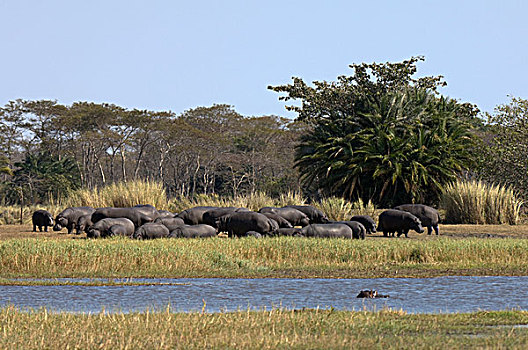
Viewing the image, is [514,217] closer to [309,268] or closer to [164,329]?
[309,268]

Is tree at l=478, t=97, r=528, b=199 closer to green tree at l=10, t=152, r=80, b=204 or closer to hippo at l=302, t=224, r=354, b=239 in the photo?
hippo at l=302, t=224, r=354, b=239

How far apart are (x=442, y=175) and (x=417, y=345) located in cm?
2915

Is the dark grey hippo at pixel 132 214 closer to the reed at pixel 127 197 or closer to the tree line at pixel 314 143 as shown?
the reed at pixel 127 197

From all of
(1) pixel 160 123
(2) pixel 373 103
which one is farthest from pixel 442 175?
(1) pixel 160 123

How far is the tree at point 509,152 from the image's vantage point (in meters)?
37.7

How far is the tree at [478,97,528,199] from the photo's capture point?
37719 mm

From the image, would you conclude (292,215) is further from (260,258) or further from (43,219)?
(43,219)

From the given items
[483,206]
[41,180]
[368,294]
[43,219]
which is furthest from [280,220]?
[41,180]

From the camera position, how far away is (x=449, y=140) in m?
36.8

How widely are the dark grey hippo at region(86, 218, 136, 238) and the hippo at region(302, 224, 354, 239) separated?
4.87m

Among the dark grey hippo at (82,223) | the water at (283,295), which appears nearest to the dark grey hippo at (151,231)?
the dark grey hippo at (82,223)

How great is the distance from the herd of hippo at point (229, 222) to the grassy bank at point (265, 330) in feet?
35.2

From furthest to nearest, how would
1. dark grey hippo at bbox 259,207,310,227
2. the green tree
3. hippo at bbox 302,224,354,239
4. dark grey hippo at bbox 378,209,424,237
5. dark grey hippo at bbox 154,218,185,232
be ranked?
the green tree → dark grey hippo at bbox 259,207,310,227 → dark grey hippo at bbox 378,209,424,237 → dark grey hippo at bbox 154,218,185,232 → hippo at bbox 302,224,354,239

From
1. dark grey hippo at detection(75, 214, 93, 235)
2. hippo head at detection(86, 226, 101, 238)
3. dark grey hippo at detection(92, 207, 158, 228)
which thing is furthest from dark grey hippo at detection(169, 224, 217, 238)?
dark grey hippo at detection(75, 214, 93, 235)
